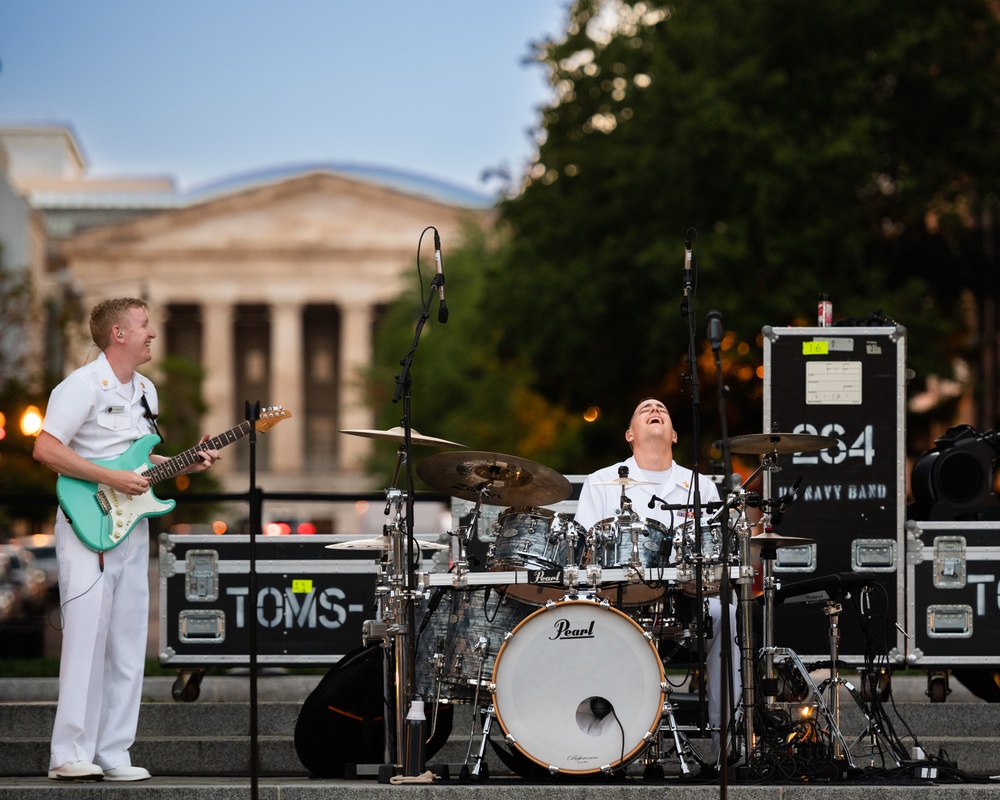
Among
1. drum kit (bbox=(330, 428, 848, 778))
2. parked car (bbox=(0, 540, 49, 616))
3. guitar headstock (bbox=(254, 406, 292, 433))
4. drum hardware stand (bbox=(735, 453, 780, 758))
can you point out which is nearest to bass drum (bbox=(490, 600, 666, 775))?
drum kit (bbox=(330, 428, 848, 778))

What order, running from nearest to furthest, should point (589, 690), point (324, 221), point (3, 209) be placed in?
point (589, 690) → point (3, 209) → point (324, 221)

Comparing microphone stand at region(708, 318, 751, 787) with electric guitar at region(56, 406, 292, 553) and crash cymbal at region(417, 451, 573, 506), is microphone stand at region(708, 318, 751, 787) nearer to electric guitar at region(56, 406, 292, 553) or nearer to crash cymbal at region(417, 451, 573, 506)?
crash cymbal at region(417, 451, 573, 506)

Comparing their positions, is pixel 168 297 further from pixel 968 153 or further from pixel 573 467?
pixel 968 153

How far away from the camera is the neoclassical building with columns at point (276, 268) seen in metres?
88.9

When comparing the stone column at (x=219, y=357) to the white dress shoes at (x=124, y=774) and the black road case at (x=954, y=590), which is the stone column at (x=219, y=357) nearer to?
the black road case at (x=954, y=590)

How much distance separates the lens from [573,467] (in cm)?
4109

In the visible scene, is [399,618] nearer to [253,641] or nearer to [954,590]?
[253,641]

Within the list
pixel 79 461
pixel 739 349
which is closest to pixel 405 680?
pixel 79 461

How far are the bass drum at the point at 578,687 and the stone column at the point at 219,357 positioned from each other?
85.3m

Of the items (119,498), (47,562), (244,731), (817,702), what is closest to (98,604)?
(119,498)

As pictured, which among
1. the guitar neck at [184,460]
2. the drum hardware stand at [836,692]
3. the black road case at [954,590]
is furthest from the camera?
the black road case at [954,590]

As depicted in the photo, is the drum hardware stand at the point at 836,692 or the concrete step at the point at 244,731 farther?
the concrete step at the point at 244,731

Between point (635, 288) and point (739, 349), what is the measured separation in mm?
3150

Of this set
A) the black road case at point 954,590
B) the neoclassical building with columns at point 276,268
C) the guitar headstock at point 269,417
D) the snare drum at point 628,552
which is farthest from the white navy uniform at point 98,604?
the neoclassical building with columns at point 276,268
